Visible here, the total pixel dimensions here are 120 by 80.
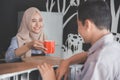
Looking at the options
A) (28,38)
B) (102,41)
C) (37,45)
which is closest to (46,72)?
(102,41)

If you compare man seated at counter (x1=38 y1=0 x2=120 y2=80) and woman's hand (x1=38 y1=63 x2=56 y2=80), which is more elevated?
man seated at counter (x1=38 y1=0 x2=120 y2=80)

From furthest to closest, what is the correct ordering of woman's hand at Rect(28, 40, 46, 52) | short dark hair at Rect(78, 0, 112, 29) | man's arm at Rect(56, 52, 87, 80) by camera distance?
woman's hand at Rect(28, 40, 46, 52), man's arm at Rect(56, 52, 87, 80), short dark hair at Rect(78, 0, 112, 29)

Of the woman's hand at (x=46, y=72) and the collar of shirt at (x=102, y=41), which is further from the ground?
the collar of shirt at (x=102, y=41)

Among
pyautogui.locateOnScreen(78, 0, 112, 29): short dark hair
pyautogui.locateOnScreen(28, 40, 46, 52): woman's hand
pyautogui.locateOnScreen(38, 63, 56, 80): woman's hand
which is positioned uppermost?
pyautogui.locateOnScreen(78, 0, 112, 29): short dark hair

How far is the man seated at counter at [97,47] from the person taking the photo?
822 mm

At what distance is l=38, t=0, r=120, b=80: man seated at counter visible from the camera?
0.82 m

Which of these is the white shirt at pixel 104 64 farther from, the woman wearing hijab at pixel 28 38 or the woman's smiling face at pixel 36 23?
the woman's smiling face at pixel 36 23

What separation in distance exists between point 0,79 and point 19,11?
3.72ft

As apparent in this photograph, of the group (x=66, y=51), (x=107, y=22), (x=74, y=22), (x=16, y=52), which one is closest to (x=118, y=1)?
(x=74, y=22)

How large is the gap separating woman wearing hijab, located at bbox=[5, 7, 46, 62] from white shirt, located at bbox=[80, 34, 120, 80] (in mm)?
812

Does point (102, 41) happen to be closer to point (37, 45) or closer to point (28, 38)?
point (37, 45)

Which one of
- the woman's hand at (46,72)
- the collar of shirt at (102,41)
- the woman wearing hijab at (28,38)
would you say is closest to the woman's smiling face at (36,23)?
the woman wearing hijab at (28,38)

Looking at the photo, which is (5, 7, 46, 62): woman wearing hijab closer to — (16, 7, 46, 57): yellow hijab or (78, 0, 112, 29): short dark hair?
(16, 7, 46, 57): yellow hijab

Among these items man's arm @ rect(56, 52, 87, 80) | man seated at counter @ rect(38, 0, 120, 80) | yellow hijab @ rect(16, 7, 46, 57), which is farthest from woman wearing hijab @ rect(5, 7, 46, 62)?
man seated at counter @ rect(38, 0, 120, 80)
